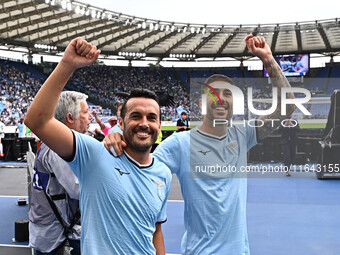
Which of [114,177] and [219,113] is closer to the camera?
[114,177]

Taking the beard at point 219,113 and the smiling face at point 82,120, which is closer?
the beard at point 219,113

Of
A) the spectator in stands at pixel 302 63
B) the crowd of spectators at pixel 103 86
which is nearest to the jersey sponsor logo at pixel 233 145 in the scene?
the crowd of spectators at pixel 103 86

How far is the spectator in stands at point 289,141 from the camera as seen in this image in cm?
1173

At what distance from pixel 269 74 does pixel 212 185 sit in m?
0.78

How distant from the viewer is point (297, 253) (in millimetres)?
4754

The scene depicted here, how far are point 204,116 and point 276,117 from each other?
1.57 feet

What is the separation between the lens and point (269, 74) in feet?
7.50

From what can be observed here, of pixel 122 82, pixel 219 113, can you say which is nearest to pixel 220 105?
pixel 219 113

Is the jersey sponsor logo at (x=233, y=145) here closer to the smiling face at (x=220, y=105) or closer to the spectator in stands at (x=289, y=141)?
the smiling face at (x=220, y=105)

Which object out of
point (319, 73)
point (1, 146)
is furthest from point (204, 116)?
point (319, 73)

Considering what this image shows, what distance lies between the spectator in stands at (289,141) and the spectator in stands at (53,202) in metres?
9.66

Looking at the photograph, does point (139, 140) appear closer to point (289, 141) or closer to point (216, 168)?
point (216, 168)

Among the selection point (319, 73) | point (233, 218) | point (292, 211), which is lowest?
point (292, 211)

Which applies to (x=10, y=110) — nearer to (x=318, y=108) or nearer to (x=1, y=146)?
(x=1, y=146)
